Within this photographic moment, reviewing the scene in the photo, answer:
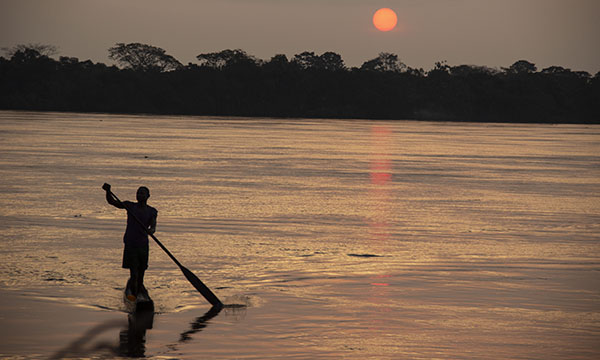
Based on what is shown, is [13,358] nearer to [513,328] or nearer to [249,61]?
[513,328]

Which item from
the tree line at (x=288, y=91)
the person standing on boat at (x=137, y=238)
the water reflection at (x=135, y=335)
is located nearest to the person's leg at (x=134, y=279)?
the person standing on boat at (x=137, y=238)

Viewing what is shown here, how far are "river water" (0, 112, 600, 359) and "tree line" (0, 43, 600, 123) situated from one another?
434 feet

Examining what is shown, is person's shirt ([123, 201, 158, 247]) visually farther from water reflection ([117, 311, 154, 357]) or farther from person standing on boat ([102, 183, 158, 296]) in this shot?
water reflection ([117, 311, 154, 357])

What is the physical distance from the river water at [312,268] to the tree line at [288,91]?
434 ft

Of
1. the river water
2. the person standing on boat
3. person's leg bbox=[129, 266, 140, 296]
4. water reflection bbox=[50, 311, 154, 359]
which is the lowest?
A: water reflection bbox=[50, 311, 154, 359]

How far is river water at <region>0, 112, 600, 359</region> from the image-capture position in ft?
32.5

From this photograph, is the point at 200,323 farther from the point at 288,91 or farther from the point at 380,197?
the point at 288,91

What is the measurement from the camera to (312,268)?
13938mm

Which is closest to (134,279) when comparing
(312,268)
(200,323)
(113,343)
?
(200,323)

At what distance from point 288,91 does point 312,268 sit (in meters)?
152

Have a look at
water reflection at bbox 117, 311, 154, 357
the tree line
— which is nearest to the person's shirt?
water reflection at bbox 117, 311, 154, 357

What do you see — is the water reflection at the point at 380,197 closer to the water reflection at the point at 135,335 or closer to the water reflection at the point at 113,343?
the water reflection at the point at 135,335

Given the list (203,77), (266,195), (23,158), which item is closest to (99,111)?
(203,77)

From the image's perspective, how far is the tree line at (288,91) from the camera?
6220 inches
